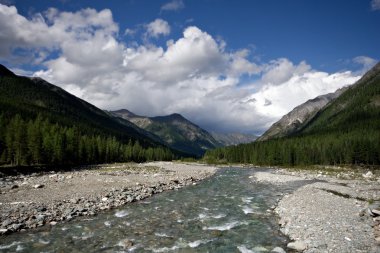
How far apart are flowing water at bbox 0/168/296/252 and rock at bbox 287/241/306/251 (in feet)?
2.21

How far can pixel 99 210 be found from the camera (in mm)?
29641

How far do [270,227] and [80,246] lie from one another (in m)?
15.0

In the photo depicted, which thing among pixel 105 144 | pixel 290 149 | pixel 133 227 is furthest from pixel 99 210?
pixel 290 149

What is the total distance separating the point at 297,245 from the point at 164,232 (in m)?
10.0

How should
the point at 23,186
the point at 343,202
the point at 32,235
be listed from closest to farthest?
the point at 32,235 → the point at 343,202 → the point at 23,186

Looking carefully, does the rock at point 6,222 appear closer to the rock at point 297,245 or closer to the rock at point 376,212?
the rock at point 297,245

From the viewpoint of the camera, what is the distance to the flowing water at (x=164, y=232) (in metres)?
19.9

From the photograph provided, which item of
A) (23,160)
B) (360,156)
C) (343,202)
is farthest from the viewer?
(360,156)

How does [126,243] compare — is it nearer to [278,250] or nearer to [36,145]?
[278,250]

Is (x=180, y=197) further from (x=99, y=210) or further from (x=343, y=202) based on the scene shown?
(x=343, y=202)

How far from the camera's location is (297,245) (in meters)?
19.1

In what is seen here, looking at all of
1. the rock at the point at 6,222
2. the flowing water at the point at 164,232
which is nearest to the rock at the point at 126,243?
the flowing water at the point at 164,232

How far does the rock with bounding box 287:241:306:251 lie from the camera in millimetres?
18745

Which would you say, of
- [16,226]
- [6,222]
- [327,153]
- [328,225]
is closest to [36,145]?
[6,222]
